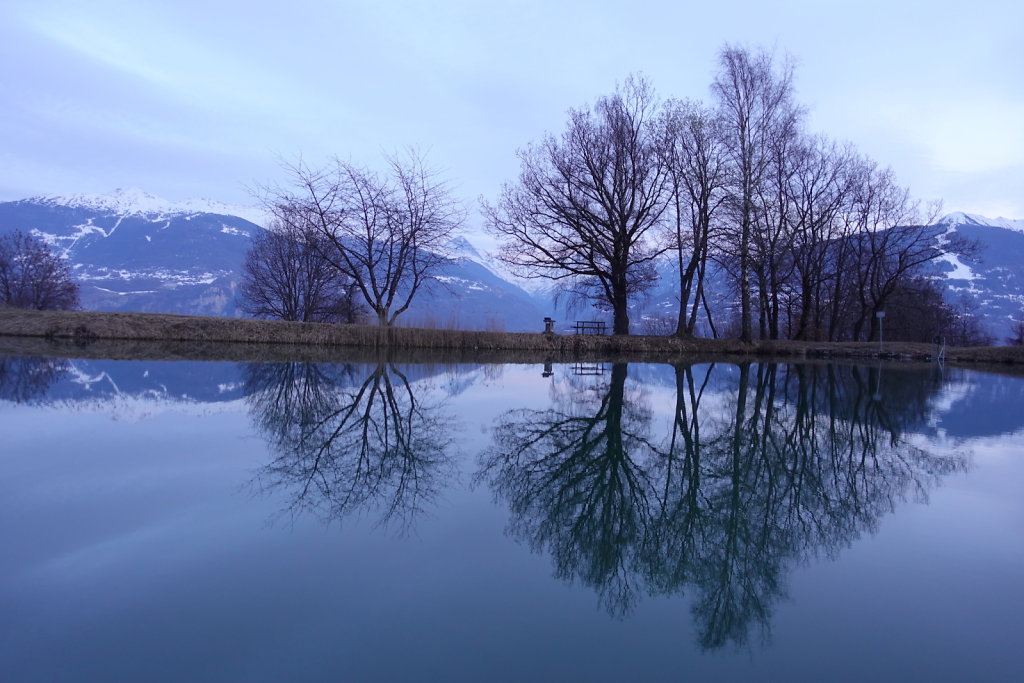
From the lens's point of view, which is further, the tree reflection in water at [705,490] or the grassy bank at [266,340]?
the grassy bank at [266,340]

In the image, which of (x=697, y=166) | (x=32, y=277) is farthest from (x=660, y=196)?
(x=32, y=277)

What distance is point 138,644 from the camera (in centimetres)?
202

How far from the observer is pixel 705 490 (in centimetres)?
433

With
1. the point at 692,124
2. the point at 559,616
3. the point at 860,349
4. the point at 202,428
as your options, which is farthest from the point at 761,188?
the point at 559,616

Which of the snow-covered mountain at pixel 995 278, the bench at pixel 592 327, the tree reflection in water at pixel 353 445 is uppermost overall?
the snow-covered mountain at pixel 995 278

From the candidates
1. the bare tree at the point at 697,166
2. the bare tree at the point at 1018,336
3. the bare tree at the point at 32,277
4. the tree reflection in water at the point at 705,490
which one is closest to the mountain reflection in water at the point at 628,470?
the tree reflection in water at the point at 705,490

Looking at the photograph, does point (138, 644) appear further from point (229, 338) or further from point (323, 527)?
point (229, 338)

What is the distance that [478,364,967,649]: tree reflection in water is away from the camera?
286cm

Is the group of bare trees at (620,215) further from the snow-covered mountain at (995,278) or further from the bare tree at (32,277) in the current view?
the snow-covered mountain at (995,278)

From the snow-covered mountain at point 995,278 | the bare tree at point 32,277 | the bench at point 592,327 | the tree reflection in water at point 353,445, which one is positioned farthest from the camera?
the snow-covered mountain at point 995,278

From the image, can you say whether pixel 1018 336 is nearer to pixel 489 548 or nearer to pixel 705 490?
pixel 705 490

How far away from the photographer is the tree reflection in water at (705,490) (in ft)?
9.37

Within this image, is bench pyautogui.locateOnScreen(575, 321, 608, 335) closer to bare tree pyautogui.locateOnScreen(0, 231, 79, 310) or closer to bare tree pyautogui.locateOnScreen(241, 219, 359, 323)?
bare tree pyautogui.locateOnScreen(241, 219, 359, 323)

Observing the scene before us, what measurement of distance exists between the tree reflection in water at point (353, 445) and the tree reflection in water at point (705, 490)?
21.1 inches
